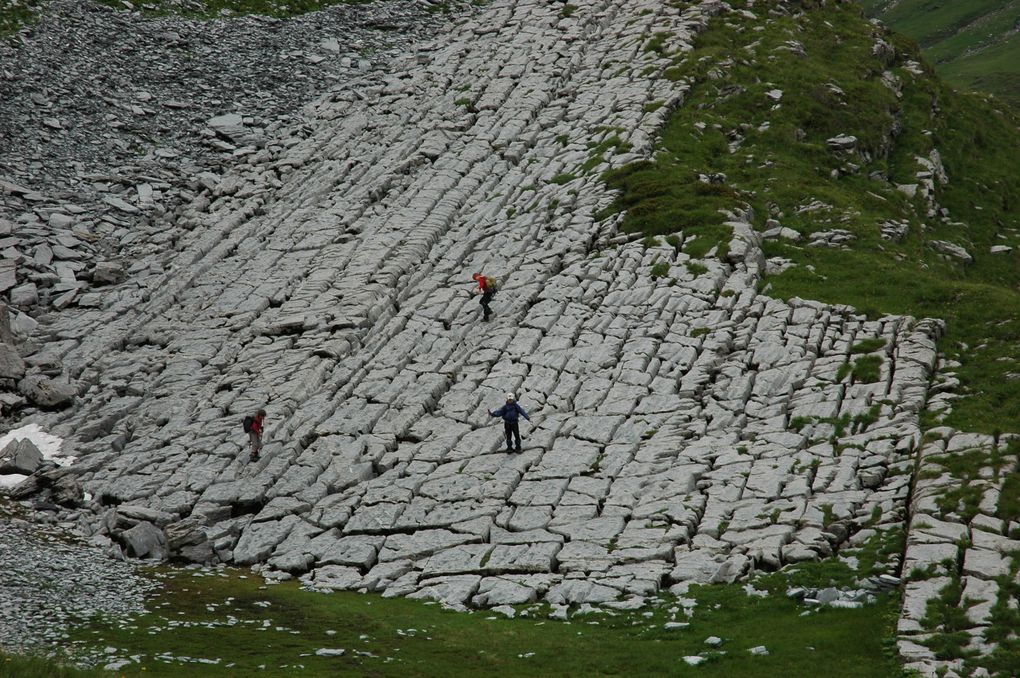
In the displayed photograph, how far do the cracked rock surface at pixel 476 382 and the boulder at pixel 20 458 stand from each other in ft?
6.84

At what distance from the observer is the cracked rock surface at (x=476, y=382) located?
37.2 m

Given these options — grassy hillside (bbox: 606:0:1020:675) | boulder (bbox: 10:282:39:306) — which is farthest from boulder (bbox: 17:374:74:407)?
grassy hillside (bbox: 606:0:1020:675)

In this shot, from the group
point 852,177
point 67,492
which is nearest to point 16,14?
point 67,492

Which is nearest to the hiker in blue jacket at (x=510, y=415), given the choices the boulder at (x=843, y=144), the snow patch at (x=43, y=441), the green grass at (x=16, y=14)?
the snow patch at (x=43, y=441)

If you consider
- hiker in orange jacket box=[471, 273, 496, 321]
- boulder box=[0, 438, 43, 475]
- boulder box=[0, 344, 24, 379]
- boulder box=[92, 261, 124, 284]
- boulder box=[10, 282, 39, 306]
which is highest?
hiker in orange jacket box=[471, 273, 496, 321]

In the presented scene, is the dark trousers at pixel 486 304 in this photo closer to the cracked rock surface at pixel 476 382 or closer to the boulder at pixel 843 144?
the cracked rock surface at pixel 476 382

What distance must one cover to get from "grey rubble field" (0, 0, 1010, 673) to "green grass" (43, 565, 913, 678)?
64.9 inches

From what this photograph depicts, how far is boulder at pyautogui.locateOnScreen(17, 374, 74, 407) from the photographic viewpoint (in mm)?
52750

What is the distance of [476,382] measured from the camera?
161 ft

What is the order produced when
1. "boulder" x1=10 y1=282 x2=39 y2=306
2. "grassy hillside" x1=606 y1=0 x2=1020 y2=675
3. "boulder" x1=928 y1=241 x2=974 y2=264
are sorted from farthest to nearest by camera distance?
"boulder" x1=10 y1=282 x2=39 y2=306 → "boulder" x1=928 y1=241 x2=974 y2=264 → "grassy hillside" x1=606 y1=0 x2=1020 y2=675

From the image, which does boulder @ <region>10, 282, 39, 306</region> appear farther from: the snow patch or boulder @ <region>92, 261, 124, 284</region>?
the snow patch

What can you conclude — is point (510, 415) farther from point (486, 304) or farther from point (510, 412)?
point (486, 304)

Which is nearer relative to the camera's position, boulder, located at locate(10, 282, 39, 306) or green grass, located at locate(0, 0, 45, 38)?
boulder, located at locate(10, 282, 39, 306)

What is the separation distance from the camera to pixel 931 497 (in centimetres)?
3359
